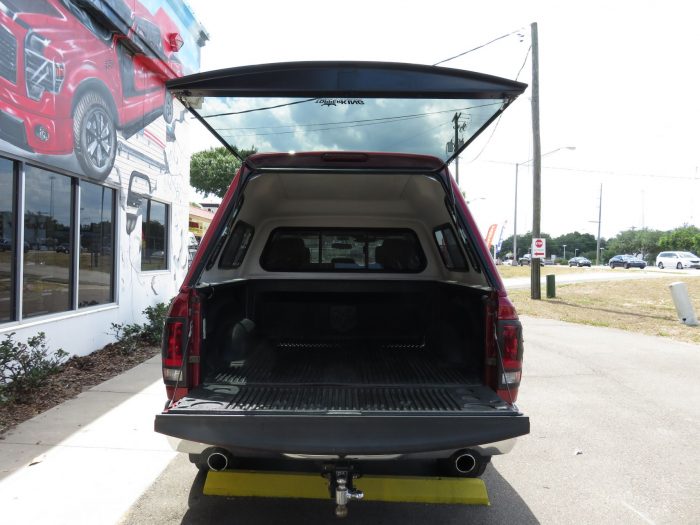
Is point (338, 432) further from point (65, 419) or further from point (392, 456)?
point (65, 419)

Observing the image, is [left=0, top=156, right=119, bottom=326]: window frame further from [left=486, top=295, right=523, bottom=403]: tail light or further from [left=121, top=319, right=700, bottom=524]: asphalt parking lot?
[left=486, top=295, right=523, bottom=403]: tail light

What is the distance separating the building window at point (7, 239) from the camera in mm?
5465

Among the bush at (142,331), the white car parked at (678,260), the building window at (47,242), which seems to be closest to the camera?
the building window at (47,242)

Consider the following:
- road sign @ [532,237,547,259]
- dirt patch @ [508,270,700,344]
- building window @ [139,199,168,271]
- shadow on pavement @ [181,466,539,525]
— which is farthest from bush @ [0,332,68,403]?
road sign @ [532,237,547,259]

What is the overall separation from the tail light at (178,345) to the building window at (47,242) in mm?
3743

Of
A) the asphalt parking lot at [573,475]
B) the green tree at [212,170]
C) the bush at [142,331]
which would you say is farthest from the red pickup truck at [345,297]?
the green tree at [212,170]

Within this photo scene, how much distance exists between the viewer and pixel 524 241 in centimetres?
12144

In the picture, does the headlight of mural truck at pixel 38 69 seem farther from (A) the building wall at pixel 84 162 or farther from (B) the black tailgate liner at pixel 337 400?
(B) the black tailgate liner at pixel 337 400

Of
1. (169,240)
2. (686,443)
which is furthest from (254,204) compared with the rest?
(169,240)

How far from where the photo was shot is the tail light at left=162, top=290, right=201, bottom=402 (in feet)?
9.81

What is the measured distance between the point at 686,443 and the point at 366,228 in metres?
3.32

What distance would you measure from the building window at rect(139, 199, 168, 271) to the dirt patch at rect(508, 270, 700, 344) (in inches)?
351

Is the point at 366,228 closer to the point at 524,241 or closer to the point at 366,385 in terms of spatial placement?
the point at 366,385

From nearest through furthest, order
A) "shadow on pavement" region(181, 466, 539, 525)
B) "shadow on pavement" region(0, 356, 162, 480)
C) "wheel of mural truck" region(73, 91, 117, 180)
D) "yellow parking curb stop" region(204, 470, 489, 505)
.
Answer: "yellow parking curb stop" region(204, 470, 489, 505), "shadow on pavement" region(181, 466, 539, 525), "shadow on pavement" region(0, 356, 162, 480), "wheel of mural truck" region(73, 91, 117, 180)
